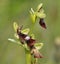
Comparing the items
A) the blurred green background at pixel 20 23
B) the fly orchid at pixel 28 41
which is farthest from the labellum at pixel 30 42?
the blurred green background at pixel 20 23

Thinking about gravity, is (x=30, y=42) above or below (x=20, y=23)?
above

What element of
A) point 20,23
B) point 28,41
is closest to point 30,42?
point 28,41

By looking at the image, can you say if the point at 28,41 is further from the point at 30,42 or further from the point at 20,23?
the point at 20,23

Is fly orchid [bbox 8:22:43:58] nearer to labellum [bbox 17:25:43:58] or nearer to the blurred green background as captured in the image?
labellum [bbox 17:25:43:58]

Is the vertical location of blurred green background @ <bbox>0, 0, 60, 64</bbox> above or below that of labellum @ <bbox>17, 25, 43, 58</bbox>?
below


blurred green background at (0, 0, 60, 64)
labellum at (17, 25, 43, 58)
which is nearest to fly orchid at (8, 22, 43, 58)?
labellum at (17, 25, 43, 58)

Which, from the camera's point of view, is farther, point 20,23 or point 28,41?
point 20,23

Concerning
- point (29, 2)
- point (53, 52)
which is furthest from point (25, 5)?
point (53, 52)

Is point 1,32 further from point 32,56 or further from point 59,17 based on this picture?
point 32,56

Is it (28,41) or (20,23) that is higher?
(28,41)
